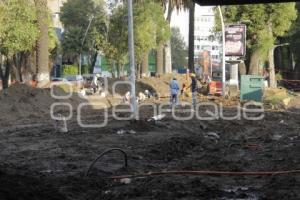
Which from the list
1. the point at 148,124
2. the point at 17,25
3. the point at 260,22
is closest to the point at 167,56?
the point at 260,22

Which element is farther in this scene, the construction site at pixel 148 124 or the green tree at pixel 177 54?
the green tree at pixel 177 54

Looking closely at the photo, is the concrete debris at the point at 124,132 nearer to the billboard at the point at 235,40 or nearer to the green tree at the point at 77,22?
the billboard at the point at 235,40

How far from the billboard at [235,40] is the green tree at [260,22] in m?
3.77

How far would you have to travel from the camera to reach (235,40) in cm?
4269

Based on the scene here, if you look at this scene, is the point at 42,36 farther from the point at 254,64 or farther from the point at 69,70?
the point at 69,70

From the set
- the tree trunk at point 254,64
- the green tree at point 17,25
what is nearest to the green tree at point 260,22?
the tree trunk at point 254,64

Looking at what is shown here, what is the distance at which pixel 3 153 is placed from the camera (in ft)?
57.9

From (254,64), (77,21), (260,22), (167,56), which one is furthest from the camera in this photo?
(77,21)

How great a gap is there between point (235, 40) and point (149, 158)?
27181mm

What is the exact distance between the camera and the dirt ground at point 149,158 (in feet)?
37.4

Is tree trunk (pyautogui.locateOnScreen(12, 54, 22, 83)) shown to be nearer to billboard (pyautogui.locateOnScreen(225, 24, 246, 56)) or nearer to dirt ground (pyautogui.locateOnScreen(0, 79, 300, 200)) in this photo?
billboard (pyautogui.locateOnScreen(225, 24, 246, 56))

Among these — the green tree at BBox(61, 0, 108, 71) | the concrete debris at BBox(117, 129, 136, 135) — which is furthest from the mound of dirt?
the green tree at BBox(61, 0, 108, 71)

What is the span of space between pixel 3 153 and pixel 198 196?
8.09 meters

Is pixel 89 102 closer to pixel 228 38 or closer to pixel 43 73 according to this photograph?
pixel 43 73
